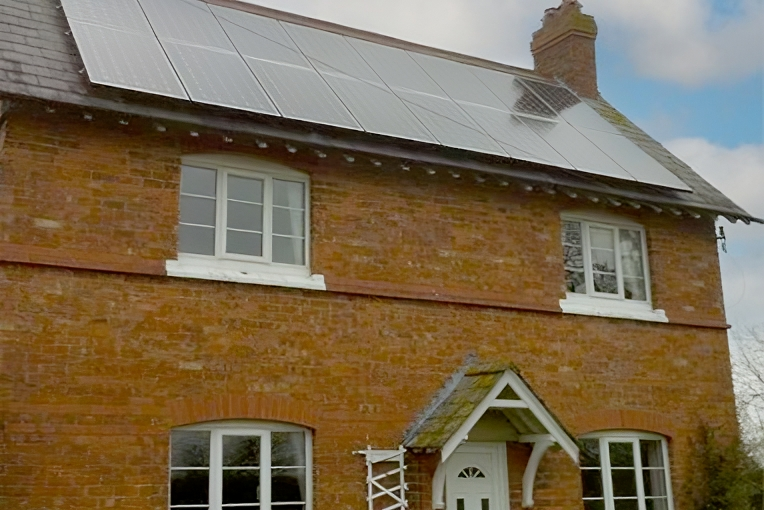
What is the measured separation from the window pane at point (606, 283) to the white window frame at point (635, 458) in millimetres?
2087

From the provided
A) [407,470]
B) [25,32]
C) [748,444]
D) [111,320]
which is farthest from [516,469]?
[25,32]

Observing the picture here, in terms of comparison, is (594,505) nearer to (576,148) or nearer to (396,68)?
(576,148)

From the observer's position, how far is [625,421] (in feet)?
42.5

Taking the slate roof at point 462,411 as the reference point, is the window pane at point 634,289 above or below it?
above

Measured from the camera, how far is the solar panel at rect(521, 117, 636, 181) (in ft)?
43.9

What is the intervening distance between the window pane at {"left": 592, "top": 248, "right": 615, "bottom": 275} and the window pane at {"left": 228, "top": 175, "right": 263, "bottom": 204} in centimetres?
532

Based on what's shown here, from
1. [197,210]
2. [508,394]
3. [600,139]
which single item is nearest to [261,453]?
[197,210]

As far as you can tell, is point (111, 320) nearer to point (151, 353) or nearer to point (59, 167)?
point (151, 353)

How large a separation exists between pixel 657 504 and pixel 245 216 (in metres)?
7.25

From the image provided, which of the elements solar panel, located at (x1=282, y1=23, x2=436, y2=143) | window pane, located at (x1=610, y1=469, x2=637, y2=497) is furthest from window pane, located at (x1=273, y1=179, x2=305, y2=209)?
window pane, located at (x1=610, y1=469, x2=637, y2=497)

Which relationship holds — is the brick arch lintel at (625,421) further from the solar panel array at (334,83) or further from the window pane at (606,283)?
the solar panel array at (334,83)

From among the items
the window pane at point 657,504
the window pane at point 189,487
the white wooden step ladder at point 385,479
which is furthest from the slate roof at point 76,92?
the window pane at point 657,504

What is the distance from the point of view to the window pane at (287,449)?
10508mm

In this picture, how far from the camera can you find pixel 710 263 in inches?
578
